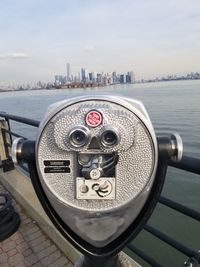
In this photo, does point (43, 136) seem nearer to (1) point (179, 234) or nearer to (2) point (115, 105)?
(2) point (115, 105)

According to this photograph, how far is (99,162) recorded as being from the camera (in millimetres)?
892

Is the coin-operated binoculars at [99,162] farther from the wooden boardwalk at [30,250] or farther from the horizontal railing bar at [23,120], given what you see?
the horizontal railing bar at [23,120]

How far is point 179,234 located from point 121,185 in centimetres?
521

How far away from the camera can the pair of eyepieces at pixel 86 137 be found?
86 centimetres

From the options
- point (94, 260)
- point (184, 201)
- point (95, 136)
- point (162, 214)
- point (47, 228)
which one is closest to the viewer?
point (95, 136)

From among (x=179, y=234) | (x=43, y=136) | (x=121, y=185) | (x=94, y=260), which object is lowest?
(x=179, y=234)

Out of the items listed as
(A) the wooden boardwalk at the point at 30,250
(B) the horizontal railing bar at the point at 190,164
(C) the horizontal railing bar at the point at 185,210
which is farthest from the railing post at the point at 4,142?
(B) the horizontal railing bar at the point at 190,164

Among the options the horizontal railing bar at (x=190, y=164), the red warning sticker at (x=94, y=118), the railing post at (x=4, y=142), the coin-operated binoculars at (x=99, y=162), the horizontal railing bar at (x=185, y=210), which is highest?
the red warning sticker at (x=94, y=118)

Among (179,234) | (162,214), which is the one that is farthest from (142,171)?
(162,214)

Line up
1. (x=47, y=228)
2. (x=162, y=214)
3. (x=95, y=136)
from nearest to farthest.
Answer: (x=95, y=136), (x=47, y=228), (x=162, y=214)

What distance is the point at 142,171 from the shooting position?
92 cm

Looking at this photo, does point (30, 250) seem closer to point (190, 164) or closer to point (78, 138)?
point (190, 164)

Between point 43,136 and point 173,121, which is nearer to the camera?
point 43,136

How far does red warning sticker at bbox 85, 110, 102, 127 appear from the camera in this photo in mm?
872
